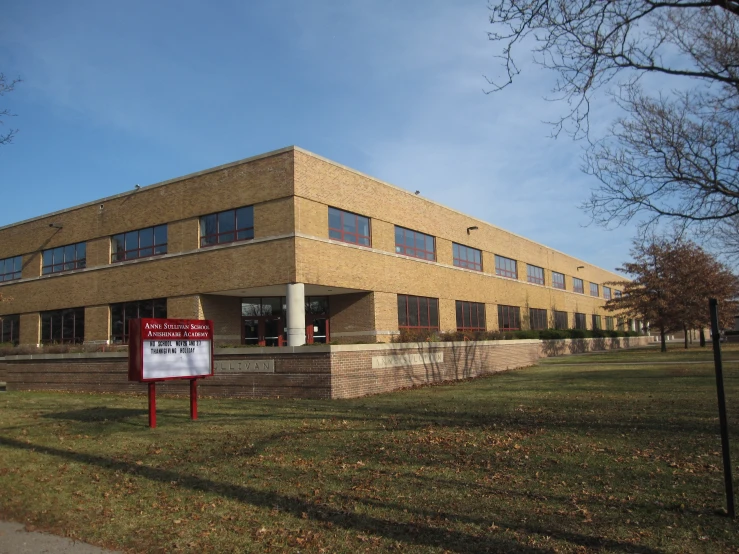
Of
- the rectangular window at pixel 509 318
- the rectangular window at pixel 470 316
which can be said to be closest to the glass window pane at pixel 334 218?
the rectangular window at pixel 470 316

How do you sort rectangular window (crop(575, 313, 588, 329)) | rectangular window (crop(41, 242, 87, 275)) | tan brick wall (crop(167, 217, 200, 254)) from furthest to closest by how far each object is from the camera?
rectangular window (crop(575, 313, 588, 329))
rectangular window (crop(41, 242, 87, 275))
tan brick wall (crop(167, 217, 200, 254))

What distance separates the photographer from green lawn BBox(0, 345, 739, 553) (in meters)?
5.27

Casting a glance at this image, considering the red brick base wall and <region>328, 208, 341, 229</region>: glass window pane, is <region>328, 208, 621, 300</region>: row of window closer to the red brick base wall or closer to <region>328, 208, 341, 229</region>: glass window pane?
<region>328, 208, 341, 229</region>: glass window pane

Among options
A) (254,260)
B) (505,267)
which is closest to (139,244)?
(254,260)

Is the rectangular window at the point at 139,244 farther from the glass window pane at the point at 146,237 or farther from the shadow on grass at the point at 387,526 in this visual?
the shadow on grass at the point at 387,526

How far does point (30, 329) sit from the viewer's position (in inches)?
1332

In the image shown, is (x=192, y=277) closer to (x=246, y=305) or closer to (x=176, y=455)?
(x=246, y=305)

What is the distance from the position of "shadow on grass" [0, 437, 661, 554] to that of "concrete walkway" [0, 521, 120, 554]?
1580 millimetres

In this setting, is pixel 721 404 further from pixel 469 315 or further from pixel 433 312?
pixel 469 315

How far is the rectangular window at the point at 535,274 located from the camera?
4722cm

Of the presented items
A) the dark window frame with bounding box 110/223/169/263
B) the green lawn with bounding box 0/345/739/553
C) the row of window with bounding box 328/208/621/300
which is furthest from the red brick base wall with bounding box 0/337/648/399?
the row of window with bounding box 328/208/621/300

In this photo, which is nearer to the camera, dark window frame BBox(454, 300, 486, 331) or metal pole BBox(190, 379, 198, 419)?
metal pole BBox(190, 379, 198, 419)

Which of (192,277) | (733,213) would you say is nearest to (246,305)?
(192,277)

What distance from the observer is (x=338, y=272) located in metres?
25.5
